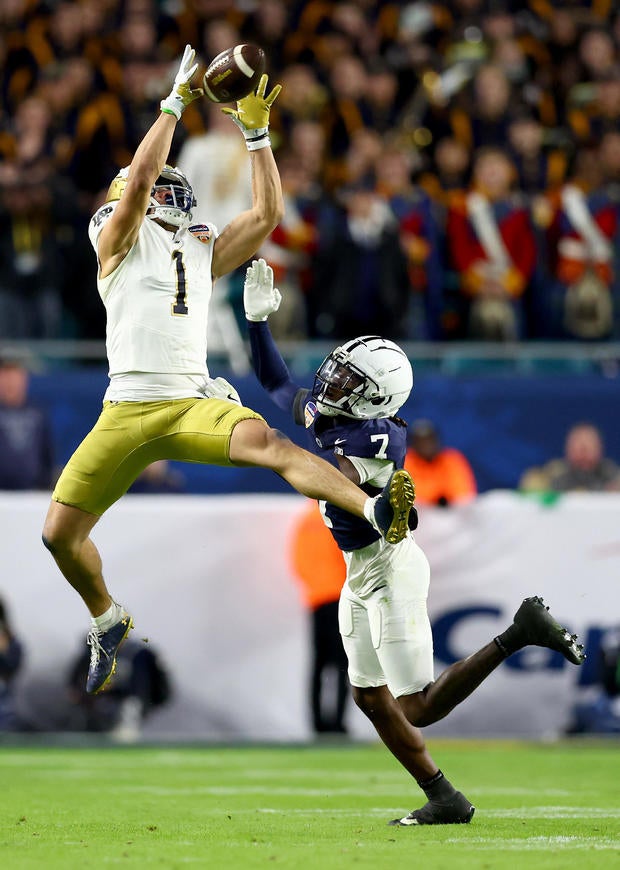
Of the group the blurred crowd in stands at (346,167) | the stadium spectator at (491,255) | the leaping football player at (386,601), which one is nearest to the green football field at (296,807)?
the leaping football player at (386,601)

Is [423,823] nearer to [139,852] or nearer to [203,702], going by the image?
[139,852]

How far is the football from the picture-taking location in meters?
6.19

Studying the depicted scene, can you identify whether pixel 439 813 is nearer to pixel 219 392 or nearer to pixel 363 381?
pixel 363 381

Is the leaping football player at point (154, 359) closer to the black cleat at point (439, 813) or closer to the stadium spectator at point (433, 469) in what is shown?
the black cleat at point (439, 813)

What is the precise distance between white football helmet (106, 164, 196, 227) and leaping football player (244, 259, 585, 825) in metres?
0.95

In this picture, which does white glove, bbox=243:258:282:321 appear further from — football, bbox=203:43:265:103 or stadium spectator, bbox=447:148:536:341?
stadium spectator, bbox=447:148:536:341

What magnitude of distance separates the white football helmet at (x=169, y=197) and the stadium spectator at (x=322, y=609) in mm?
3508

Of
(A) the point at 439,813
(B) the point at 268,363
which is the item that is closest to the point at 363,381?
(B) the point at 268,363

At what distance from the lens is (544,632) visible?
590 centimetres

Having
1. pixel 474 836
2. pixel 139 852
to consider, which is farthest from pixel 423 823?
pixel 139 852

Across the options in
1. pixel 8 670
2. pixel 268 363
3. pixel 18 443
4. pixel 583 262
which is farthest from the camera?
pixel 583 262

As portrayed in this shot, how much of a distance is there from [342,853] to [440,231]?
7.57m

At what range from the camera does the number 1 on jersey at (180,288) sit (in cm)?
650

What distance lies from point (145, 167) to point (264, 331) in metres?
1.05
